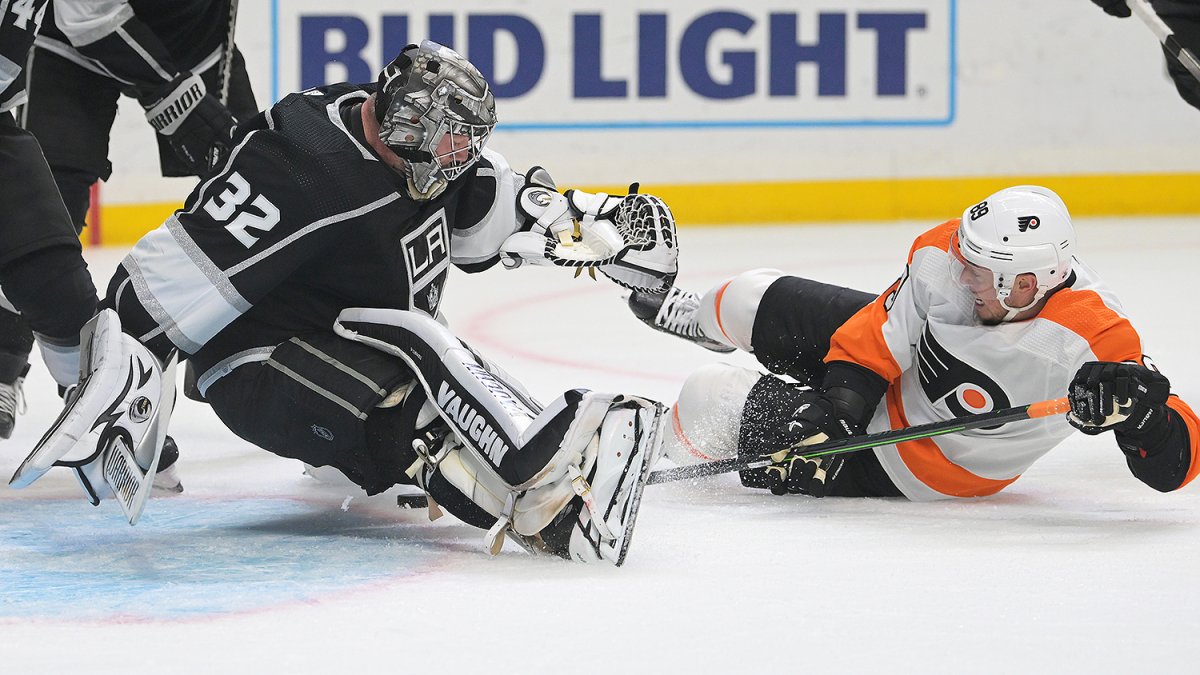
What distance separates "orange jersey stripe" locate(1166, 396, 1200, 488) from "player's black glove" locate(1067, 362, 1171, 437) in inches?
4.8

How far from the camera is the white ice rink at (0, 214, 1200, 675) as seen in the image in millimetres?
1958

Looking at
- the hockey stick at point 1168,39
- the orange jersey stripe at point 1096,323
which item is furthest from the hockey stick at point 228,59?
the hockey stick at point 1168,39

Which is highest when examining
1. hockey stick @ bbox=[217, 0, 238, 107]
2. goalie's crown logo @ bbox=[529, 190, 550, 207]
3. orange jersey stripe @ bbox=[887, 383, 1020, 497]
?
hockey stick @ bbox=[217, 0, 238, 107]

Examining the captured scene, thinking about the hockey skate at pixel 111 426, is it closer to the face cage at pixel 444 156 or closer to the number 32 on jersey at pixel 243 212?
the number 32 on jersey at pixel 243 212

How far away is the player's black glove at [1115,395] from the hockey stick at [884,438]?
0.32ft

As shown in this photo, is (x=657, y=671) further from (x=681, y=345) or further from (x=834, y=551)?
(x=681, y=345)

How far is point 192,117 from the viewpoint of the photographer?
3.59 m

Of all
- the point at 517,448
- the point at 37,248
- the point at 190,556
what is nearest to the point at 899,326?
the point at 517,448

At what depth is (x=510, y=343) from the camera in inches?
181

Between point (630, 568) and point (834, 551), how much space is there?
33 cm

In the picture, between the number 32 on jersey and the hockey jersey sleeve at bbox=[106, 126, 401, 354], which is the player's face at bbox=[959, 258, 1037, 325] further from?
the number 32 on jersey

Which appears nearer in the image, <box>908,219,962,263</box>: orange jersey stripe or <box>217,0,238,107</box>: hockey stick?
<box>908,219,962,263</box>: orange jersey stripe

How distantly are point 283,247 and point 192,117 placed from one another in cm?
123

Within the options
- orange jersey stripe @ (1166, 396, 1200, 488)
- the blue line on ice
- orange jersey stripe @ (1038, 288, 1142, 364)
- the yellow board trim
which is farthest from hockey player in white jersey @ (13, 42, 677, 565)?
the yellow board trim
